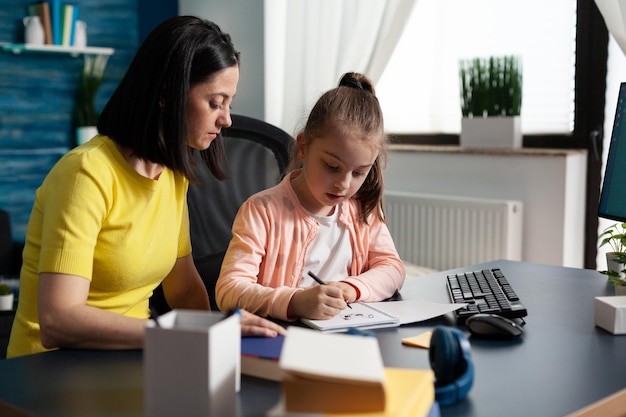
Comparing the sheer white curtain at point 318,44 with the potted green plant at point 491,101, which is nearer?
the potted green plant at point 491,101

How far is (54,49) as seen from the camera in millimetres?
3936

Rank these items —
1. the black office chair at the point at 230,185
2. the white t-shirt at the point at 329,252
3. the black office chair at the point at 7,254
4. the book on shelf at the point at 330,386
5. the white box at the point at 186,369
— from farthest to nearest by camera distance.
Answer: the black office chair at the point at 7,254
the black office chair at the point at 230,185
the white t-shirt at the point at 329,252
the white box at the point at 186,369
the book on shelf at the point at 330,386

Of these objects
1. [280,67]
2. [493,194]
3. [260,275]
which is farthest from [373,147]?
[280,67]

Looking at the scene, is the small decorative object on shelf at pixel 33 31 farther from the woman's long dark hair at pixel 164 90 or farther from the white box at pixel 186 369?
the white box at pixel 186 369

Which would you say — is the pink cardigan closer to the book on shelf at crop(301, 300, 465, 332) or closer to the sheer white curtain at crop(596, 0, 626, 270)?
the book on shelf at crop(301, 300, 465, 332)

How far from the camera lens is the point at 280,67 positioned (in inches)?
154

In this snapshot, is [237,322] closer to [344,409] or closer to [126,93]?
[344,409]

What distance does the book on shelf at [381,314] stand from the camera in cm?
118

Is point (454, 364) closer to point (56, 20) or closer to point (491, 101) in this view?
point (491, 101)

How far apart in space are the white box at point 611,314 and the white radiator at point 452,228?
1735 millimetres

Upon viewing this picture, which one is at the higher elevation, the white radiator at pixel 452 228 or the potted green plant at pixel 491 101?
the potted green plant at pixel 491 101

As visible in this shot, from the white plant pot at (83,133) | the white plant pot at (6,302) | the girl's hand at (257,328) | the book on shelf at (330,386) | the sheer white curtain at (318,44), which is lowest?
the white plant pot at (6,302)

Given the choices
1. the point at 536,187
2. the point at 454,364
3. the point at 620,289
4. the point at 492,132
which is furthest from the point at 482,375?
the point at 492,132

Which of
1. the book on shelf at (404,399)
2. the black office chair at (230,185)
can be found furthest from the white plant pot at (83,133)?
the book on shelf at (404,399)
